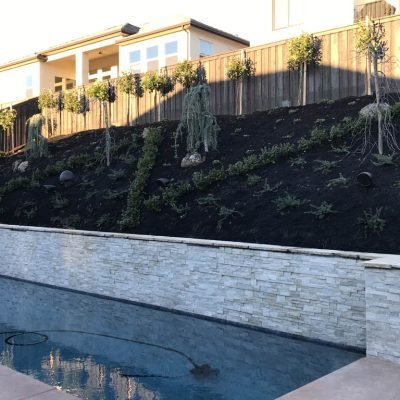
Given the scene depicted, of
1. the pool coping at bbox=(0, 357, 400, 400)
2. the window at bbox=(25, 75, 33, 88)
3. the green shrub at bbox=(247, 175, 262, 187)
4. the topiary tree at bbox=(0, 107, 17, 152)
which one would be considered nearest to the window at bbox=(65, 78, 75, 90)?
the window at bbox=(25, 75, 33, 88)

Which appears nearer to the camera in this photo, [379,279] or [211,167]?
[379,279]

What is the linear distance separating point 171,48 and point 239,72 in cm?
782

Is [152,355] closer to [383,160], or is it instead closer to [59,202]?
[383,160]

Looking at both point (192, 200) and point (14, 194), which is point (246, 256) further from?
point (14, 194)

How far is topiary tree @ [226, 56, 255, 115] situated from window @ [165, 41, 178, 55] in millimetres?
7170

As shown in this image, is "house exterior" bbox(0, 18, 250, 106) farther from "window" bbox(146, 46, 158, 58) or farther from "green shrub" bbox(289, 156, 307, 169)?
"green shrub" bbox(289, 156, 307, 169)

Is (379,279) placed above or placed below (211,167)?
below

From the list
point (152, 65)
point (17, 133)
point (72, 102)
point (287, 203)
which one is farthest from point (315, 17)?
point (17, 133)

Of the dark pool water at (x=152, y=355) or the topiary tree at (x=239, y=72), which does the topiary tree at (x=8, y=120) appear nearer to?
the topiary tree at (x=239, y=72)

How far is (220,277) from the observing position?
7.25 meters

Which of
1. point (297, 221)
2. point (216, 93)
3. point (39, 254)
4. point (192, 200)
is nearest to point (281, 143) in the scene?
point (192, 200)

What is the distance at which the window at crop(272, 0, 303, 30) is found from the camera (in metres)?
16.2

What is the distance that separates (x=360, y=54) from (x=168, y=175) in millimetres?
5511

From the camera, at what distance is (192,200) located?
9.93 metres
